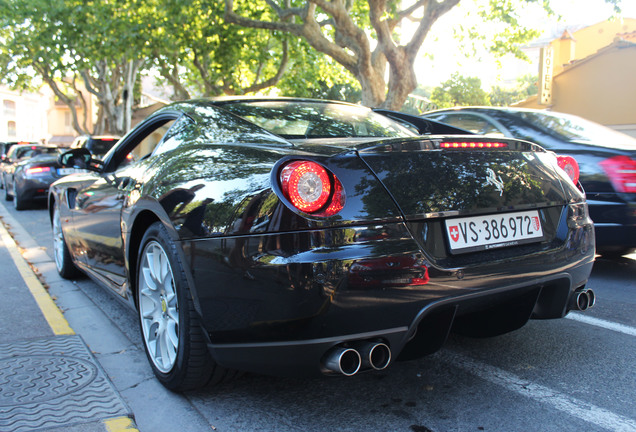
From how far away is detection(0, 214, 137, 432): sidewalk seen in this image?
8.49 feet

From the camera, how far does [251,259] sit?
2357 mm

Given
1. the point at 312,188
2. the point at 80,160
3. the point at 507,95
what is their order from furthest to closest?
the point at 507,95
the point at 80,160
the point at 312,188

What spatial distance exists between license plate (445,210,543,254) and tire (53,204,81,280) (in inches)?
157

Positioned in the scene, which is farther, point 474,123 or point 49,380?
point 474,123

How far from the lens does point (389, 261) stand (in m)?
2.29

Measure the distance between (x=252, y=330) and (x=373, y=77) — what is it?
13.2 m

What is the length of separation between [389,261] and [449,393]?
96 cm

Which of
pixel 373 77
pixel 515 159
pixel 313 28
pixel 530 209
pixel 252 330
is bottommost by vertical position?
pixel 252 330

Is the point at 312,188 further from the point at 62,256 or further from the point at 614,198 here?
the point at 62,256

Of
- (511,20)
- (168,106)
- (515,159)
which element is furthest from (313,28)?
(515,159)

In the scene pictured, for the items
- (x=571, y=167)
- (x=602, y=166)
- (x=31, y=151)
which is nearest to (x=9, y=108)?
(x=31, y=151)

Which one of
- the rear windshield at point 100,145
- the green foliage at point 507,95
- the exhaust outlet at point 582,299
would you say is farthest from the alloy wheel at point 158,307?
the green foliage at point 507,95

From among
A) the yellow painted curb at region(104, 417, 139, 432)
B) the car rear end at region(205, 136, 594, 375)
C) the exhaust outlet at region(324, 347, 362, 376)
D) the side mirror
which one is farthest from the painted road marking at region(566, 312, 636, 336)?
the side mirror

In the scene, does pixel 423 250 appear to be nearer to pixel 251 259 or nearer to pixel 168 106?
pixel 251 259
